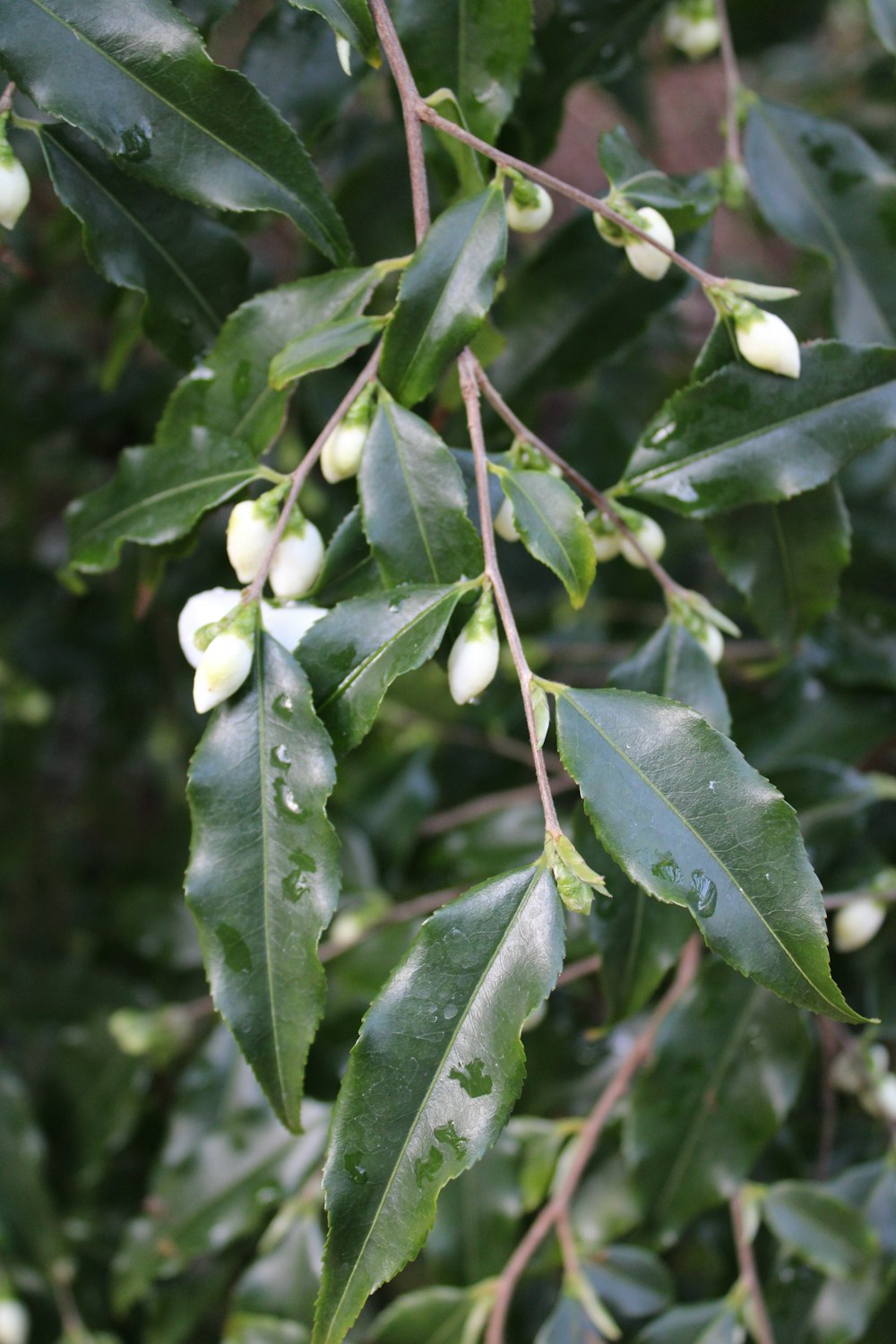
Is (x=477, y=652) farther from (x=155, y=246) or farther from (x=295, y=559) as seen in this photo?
(x=155, y=246)

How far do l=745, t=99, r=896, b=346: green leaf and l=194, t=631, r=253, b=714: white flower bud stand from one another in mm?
499

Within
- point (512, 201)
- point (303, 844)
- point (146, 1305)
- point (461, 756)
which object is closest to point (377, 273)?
point (512, 201)

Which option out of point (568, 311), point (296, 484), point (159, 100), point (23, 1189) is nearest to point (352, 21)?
point (159, 100)

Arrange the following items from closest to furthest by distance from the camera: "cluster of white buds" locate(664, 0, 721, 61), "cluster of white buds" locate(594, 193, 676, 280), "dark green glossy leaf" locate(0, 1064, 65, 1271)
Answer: "cluster of white buds" locate(594, 193, 676, 280) < "cluster of white buds" locate(664, 0, 721, 61) < "dark green glossy leaf" locate(0, 1064, 65, 1271)

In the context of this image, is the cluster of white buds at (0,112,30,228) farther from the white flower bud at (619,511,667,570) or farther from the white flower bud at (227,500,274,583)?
the white flower bud at (619,511,667,570)

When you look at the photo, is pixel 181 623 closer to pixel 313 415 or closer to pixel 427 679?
pixel 313 415

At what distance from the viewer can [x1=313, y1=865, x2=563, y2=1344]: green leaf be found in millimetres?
448

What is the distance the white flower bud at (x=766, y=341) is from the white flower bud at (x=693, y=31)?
445 mm

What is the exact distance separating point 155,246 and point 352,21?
0.18 m

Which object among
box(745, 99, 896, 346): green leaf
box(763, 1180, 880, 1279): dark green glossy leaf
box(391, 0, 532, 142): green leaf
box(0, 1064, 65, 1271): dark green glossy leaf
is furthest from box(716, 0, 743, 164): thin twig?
box(0, 1064, 65, 1271): dark green glossy leaf

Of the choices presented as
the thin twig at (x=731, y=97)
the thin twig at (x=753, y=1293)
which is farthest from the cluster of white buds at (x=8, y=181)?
→ the thin twig at (x=753, y=1293)

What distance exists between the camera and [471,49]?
0.59 m

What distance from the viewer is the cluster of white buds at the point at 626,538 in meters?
0.62

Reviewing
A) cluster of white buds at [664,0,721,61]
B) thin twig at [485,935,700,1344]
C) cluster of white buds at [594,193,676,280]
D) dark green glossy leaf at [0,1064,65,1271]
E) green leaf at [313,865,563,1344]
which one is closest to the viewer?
green leaf at [313,865,563,1344]
